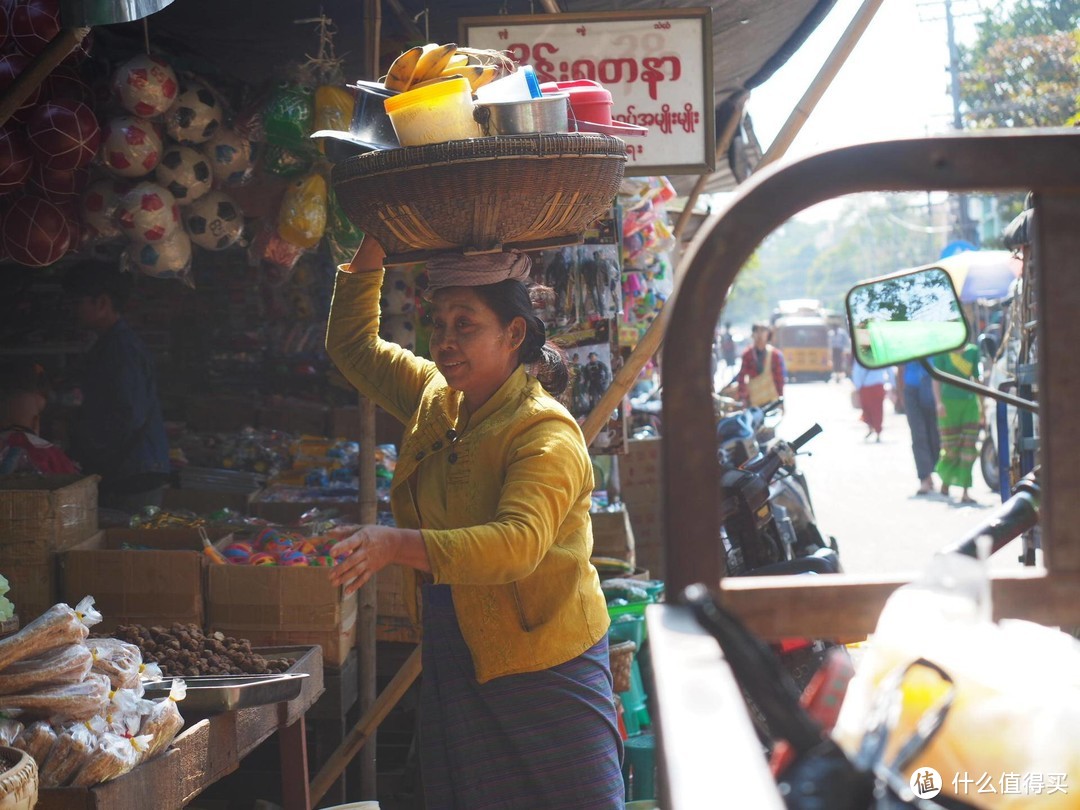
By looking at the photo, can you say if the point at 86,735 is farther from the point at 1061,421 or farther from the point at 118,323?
the point at 118,323

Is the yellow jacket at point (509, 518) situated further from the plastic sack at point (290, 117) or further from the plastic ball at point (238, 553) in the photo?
the plastic sack at point (290, 117)

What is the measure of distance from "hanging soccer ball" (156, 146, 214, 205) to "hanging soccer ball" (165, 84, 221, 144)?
0.20 ft

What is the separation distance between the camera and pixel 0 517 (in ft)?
13.1

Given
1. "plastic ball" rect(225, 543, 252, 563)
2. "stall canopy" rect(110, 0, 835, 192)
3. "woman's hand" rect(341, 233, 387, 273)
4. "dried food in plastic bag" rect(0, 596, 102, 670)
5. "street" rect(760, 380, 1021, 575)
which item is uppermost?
"stall canopy" rect(110, 0, 835, 192)

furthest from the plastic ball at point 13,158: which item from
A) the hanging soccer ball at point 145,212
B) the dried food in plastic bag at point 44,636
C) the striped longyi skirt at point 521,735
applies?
the striped longyi skirt at point 521,735

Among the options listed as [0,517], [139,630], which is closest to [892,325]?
[139,630]

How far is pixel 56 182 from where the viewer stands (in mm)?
→ 4297

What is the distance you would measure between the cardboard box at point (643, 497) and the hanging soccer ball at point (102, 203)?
402 cm

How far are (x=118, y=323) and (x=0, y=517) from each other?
2060 mm

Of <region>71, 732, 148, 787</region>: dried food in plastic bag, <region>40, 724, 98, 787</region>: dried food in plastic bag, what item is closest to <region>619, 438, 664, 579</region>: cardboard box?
<region>71, 732, 148, 787</region>: dried food in plastic bag

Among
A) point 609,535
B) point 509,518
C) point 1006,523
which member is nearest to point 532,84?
point 509,518

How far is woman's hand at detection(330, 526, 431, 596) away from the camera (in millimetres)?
2281

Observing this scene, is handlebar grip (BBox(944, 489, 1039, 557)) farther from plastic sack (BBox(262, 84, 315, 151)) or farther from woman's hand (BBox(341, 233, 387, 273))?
plastic sack (BBox(262, 84, 315, 151))

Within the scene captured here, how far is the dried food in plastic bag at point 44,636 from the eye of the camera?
8.45ft
